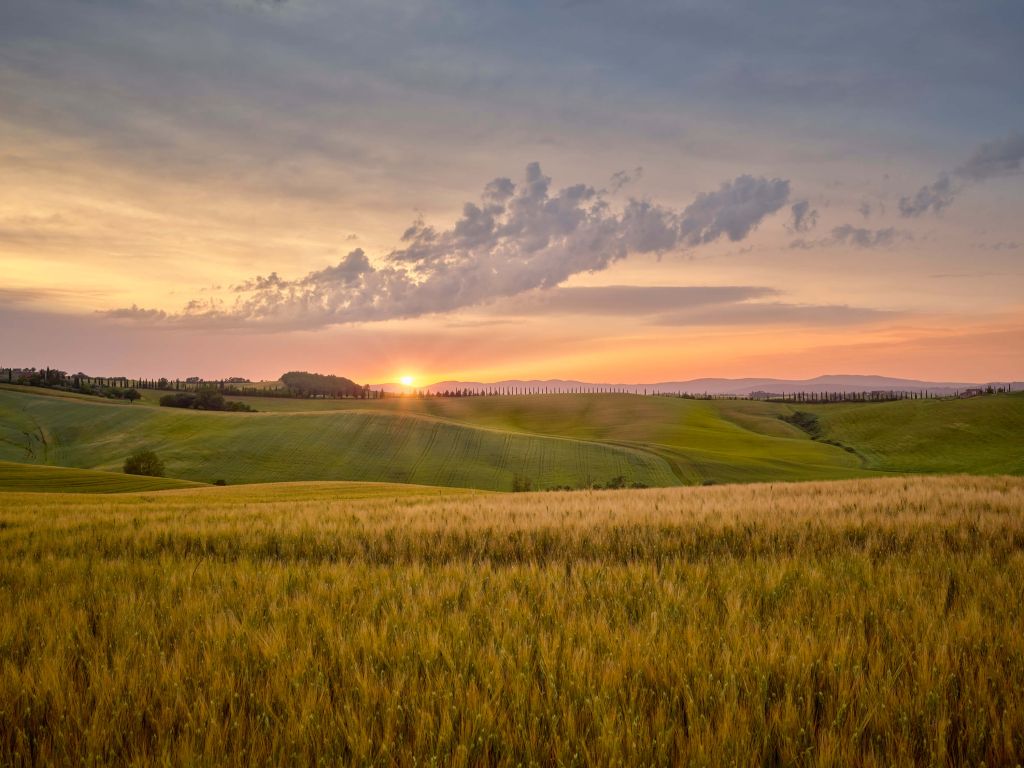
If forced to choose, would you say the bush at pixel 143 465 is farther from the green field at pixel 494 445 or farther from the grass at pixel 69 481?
the grass at pixel 69 481

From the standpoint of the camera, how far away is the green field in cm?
7000

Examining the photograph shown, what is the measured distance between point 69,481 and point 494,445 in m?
49.2

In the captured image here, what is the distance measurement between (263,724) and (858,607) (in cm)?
415

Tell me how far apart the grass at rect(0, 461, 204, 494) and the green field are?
2294 cm

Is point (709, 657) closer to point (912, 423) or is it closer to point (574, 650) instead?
point (574, 650)

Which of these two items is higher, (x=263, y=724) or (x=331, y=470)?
(x=263, y=724)

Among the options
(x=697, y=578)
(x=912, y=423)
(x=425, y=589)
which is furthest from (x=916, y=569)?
(x=912, y=423)

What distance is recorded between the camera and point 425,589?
4891 millimetres

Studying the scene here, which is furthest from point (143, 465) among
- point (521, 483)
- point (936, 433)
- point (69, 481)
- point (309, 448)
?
point (936, 433)

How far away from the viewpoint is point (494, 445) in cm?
8038

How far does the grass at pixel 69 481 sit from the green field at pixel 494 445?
22938 mm

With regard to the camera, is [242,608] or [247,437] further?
[247,437]

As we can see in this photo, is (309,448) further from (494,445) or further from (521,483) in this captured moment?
(521,483)

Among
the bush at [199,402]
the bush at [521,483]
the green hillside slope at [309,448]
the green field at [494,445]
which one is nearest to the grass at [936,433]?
the green field at [494,445]
